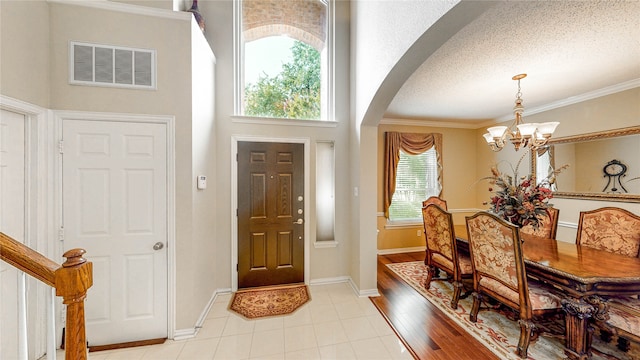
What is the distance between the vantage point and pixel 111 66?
1947 mm

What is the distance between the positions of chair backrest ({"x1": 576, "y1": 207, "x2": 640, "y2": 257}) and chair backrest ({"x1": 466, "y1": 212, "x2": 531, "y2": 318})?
1353 millimetres

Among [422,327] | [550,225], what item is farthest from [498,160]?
[422,327]

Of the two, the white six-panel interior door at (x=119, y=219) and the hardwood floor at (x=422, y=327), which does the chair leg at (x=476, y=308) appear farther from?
the white six-panel interior door at (x=119, y=219)

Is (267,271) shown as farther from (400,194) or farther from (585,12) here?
(585,12)

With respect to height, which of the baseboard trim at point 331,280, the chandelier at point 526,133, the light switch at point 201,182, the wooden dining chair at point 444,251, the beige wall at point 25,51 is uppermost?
the beige wall at point 25,51

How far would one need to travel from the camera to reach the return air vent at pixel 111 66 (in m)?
1.90

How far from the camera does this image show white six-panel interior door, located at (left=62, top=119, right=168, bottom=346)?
1915mm

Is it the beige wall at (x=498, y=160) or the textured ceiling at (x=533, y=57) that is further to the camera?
the beige wall at (x=498, y=160)

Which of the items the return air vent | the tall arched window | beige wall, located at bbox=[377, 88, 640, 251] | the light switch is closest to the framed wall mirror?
beige wall, located at bbox=[377, 88, 640, 251]

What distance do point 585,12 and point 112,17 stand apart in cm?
381

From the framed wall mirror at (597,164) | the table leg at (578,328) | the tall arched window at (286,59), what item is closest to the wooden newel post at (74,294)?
the tall arched window at (286,59)

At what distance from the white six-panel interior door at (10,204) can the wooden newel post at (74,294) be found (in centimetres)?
136

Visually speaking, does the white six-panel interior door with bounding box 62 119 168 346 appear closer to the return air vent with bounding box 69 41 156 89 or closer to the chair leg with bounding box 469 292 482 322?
the return air vent with bounding box 69 41 156 89

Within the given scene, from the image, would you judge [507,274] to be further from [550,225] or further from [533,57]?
[533,57]
